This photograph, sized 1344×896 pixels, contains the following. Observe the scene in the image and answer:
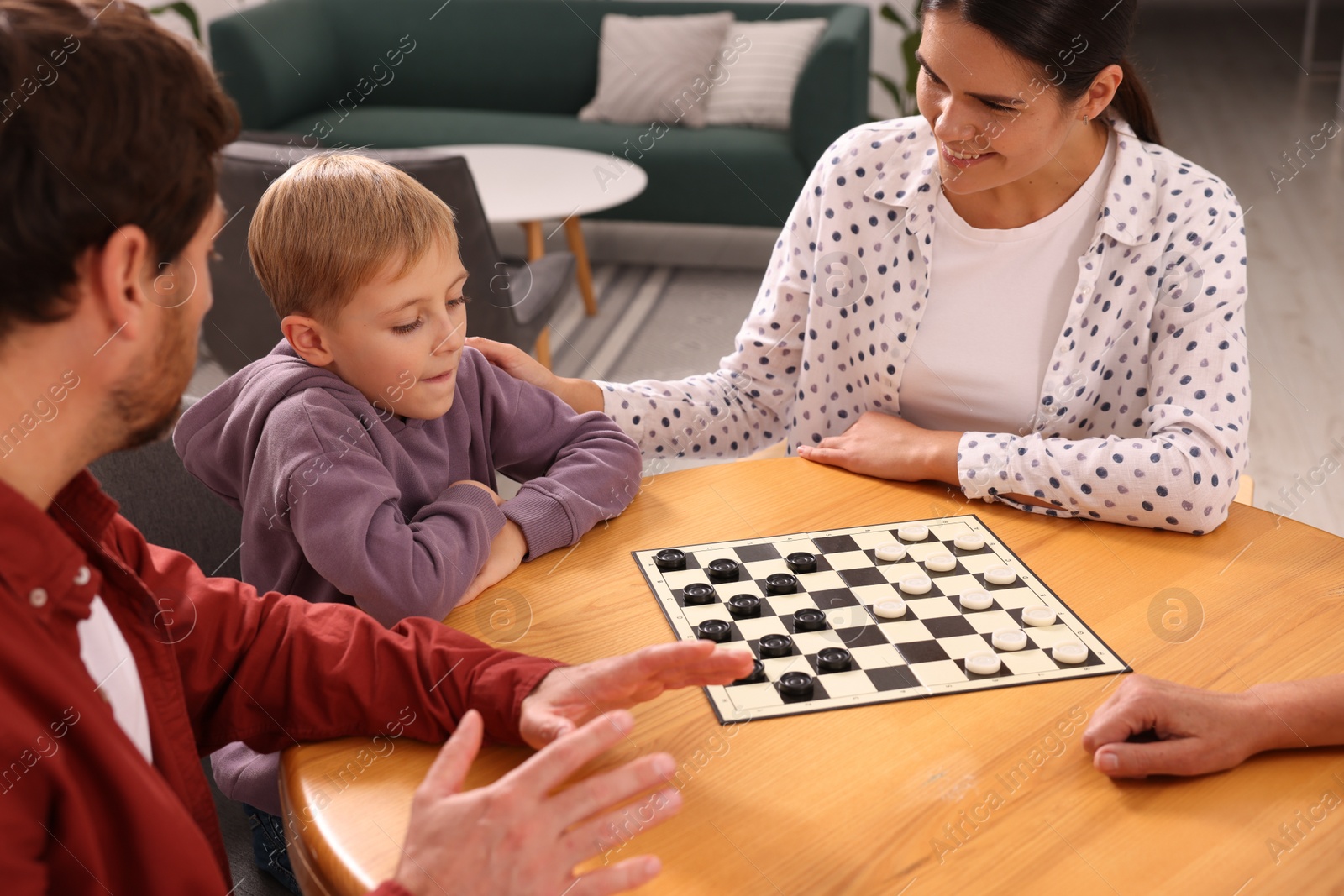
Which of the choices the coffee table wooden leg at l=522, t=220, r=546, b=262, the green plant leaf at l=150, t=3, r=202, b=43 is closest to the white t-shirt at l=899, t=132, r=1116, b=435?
the coffee table wooden leg at l=522, t=220, r=546, b=262

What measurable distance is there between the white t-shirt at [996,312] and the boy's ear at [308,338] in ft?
2.90

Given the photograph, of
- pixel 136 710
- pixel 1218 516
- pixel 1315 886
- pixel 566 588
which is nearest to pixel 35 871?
pixel 136 710

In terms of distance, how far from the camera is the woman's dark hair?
1.51 metres

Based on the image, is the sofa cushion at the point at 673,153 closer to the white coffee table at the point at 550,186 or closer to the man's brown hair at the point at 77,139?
the white coffee table at the point at 550,186

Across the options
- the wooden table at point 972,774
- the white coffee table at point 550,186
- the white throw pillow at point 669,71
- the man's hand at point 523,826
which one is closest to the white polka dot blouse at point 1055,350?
the wooden table at point 972,774

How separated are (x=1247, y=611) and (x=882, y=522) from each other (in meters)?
0.42

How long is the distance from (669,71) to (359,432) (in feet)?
13.5

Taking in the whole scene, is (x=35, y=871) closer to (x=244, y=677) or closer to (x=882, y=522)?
(x=244, y=677)

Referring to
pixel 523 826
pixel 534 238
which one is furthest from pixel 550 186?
pixel 523 826

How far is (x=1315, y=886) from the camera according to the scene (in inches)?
36.8

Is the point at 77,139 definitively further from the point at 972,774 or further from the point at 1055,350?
the point at 1055,350

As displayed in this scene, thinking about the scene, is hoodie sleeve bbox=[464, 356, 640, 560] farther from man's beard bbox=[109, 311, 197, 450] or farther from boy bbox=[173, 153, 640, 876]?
man's beard bbox=[109, 311, 197, 450]

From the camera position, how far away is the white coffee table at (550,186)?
13.1ft

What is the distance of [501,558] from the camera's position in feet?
4.45
